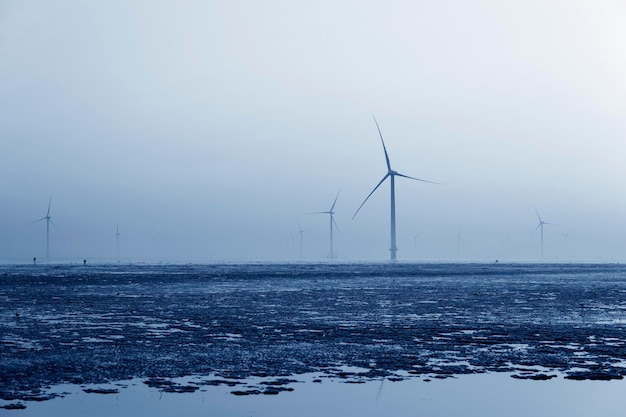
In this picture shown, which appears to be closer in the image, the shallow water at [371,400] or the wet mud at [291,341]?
the shallow water at [371,400]

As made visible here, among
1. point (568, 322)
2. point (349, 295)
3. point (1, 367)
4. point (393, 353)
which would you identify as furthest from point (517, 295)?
point (1, 367)

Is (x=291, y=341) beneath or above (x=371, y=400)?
above

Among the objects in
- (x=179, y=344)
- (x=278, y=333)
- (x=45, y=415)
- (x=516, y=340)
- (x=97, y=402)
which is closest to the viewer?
(x=45, y=415)

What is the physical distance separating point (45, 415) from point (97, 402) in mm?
1386

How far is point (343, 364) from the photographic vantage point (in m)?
20.5

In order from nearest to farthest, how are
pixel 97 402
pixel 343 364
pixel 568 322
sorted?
pixel 97 402, pixel 343 364, pixel 568 322

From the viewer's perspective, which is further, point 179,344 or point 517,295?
point 517,295

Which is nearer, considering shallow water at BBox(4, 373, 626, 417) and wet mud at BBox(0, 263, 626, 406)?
shallow water at BBox(4, 373, 626, 417)

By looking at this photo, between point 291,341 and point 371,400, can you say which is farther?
point 291,341

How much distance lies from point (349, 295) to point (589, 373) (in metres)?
32.0

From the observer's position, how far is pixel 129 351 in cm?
2217

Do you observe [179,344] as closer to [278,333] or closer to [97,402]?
[278,333]

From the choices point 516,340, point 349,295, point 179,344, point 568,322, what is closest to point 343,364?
point 179,344

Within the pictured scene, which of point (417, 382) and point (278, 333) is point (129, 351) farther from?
point (417, 382)
